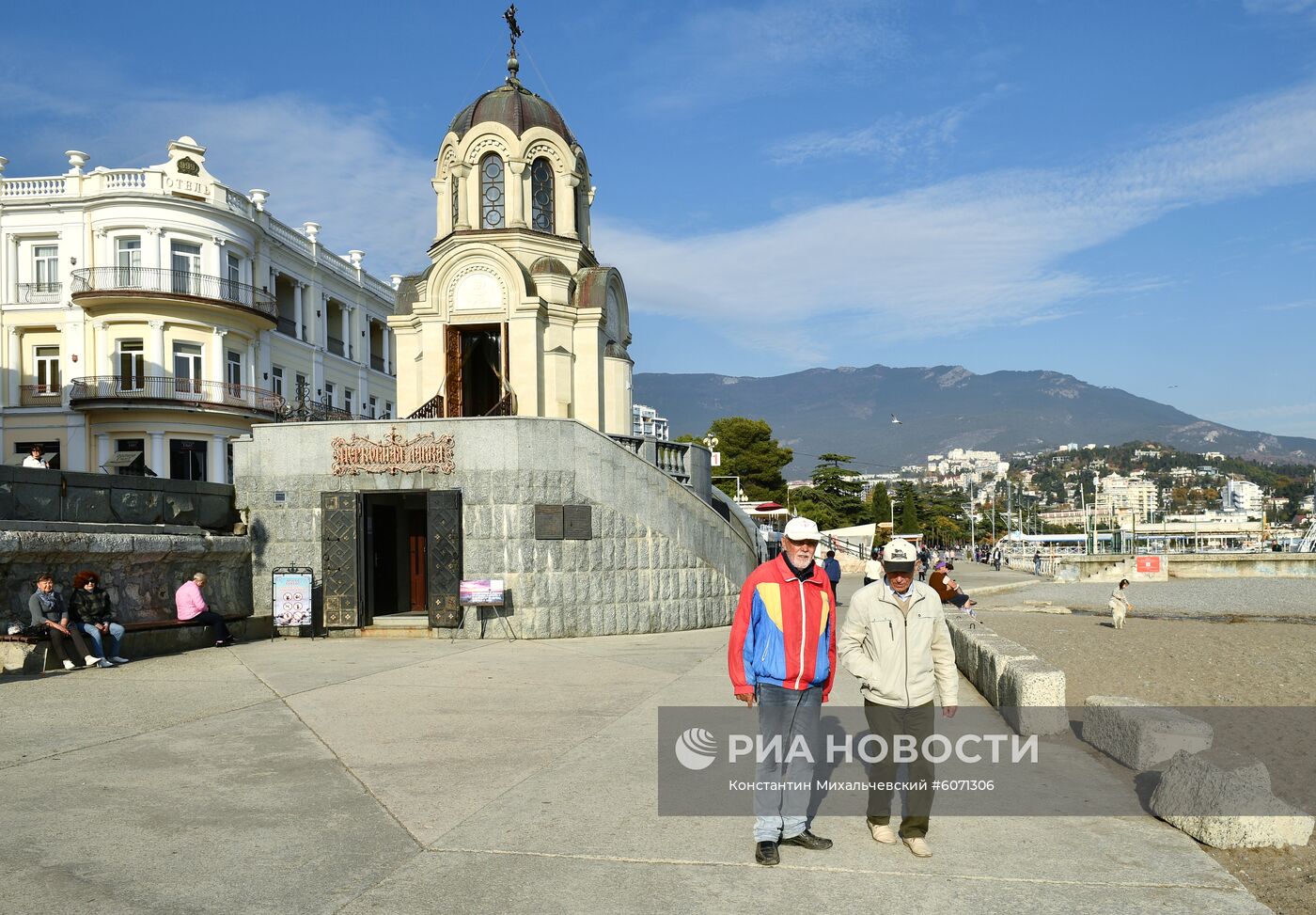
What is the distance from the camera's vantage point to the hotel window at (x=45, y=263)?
3453 cm

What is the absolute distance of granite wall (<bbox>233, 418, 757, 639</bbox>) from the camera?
17.0 m

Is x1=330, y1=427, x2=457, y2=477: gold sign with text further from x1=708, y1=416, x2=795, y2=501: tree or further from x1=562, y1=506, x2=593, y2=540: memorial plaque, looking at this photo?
x1=708, y1=416, x2=795, y2=501: tree

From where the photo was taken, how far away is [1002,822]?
19.7 feet

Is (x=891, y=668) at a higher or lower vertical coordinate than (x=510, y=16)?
lower

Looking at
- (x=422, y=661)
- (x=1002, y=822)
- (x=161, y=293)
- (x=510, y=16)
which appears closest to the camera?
(x=1002, y=822)

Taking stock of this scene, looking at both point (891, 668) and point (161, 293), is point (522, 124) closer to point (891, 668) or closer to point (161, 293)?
point (161, 293)

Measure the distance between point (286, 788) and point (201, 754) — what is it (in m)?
1.43

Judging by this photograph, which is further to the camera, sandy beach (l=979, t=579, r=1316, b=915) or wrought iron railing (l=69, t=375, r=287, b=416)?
wrought iron railing (l=69, t=375, r=287, b=416)

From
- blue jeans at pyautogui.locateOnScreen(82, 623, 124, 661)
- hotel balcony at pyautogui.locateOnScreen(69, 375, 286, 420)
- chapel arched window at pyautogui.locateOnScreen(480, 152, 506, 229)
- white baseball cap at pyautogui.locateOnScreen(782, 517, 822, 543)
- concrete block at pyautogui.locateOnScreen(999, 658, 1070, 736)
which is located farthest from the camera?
hotel balcony at pyautogui.locateOnScreen(69, 375, 286, 420)

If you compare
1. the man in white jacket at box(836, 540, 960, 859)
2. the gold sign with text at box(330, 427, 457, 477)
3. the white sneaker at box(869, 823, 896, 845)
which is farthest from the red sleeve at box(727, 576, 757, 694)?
the gold sign with text at box(330, 427, 457, 477)

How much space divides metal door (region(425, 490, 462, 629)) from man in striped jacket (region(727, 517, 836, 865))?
465 inches

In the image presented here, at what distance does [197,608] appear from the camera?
14.8 metres

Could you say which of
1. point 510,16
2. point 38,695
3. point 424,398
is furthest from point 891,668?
point 510,16

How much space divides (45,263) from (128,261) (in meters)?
3.35
